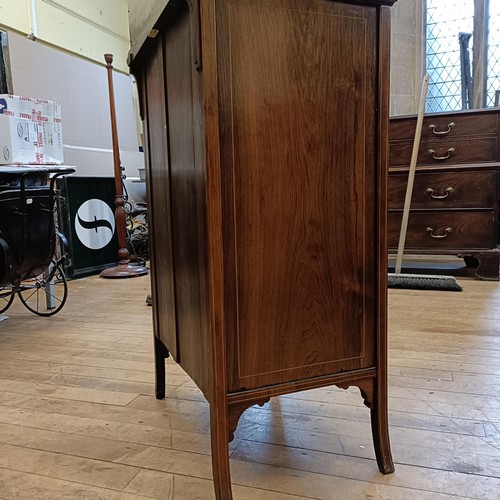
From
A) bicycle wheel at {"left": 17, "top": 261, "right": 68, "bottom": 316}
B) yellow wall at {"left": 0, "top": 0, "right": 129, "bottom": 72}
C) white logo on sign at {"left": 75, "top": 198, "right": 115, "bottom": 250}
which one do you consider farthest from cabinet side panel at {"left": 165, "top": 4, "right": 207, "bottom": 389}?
yellow wall at {"left": 0, "top": 0, "right": 129, "bottom": 72}

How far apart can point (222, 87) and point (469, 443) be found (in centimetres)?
100

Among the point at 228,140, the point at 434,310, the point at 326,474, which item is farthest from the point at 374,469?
the point at 434,310

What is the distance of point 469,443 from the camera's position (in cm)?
115

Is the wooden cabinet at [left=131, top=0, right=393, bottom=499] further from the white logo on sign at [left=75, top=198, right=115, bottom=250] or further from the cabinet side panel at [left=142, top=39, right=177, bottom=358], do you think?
the white logo on sign at [left=75, top=198, right=115, bottom=250]

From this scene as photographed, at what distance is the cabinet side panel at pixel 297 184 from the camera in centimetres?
85

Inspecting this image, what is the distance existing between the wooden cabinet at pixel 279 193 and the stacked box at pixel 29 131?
7.20 ft

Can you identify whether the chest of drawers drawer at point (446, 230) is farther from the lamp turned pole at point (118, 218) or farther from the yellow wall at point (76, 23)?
the yellow wall at point (76, 23)

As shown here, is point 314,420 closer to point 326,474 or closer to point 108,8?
point 326,474

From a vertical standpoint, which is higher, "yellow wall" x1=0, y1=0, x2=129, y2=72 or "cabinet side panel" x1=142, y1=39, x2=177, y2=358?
"yellow wall" x1=0, y1=0, x2=129, y2=72

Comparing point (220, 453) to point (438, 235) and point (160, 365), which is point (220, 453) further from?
point (438, 235)

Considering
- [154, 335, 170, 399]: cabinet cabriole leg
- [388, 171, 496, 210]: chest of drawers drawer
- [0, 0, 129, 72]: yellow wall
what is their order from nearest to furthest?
[154, 335, 170, 399]: cabinet cabriole leg
[388, 171, 496, 210]: chest of drawers drawer
[0, 0, 129, 72]: yellow wall

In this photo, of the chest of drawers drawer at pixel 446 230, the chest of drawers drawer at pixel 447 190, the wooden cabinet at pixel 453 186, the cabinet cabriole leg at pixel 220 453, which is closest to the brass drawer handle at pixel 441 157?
the wooden cabinet at pixel 453 186

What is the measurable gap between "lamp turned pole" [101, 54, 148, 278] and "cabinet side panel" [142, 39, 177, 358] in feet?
7.47

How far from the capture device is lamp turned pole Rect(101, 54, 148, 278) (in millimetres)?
3568
